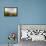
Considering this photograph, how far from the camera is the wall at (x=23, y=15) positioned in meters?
4.99

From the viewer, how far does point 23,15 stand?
198 inches

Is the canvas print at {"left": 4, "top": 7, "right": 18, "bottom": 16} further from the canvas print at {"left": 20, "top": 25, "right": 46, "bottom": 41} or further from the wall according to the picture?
the canvas print at {"left": 20, "top": 25, "right": 46, "bottom": 41}

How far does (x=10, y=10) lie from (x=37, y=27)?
122 centimetres

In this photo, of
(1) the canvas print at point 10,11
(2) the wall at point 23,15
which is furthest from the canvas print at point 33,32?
(1) the canvas print at point 10,11

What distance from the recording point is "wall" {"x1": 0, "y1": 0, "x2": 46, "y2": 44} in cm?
499

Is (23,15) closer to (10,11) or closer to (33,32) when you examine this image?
(10,11)

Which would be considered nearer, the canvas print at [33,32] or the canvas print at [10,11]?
the canvas print at [33,32]

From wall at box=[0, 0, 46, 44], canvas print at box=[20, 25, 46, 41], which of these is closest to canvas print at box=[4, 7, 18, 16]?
wall at box=[0, 0, 46, 44]

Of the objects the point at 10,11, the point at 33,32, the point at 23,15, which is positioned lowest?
the point at 33,32

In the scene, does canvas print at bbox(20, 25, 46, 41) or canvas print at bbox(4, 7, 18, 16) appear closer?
canvas print at bbox(20, 25, 46, 41)

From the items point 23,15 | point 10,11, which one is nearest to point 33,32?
point 23,15

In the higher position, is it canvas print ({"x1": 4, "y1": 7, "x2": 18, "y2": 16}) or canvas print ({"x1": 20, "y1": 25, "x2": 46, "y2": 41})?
canvas print ({"x1": 4, "y1": 7, "x2": 18, "y2": 16})

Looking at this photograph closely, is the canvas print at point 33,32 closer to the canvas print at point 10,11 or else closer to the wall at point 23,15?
the wall at point 23,15

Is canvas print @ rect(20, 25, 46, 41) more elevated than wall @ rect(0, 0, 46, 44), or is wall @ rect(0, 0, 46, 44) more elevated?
wall @ rect(0, 0, 46, 44)
